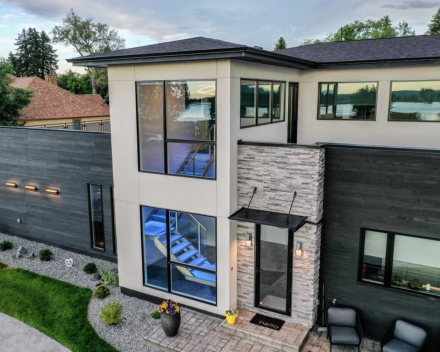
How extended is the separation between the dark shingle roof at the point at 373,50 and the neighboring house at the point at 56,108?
546 inches

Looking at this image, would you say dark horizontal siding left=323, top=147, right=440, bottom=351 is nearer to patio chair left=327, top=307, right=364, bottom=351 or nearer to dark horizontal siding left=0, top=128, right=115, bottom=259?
patio chair left=327, top=307, right=364, bottom=351

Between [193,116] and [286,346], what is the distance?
5462mm

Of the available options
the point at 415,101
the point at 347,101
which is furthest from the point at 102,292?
the point at 415,101

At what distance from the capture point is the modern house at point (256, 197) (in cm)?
831

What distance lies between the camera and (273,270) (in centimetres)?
962

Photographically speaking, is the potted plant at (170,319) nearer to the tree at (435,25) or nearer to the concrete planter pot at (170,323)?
the concrete planter pot at (170,323)

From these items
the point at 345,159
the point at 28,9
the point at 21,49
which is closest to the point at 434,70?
the point at 345,159

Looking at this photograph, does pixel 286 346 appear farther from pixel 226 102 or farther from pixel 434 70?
pixel 434 70

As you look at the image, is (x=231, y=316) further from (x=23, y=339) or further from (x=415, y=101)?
(x=415, y=101)

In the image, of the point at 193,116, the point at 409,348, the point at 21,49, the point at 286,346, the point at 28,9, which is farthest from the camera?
the point at 21,49

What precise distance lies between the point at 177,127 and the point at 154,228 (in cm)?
277

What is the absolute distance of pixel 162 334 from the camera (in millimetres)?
9070

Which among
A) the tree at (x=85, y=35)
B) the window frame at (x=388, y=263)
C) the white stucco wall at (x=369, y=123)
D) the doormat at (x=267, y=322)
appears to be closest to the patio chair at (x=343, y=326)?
the window frame at (x=388, y=263)

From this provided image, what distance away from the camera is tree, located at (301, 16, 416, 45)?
57.3 meters
